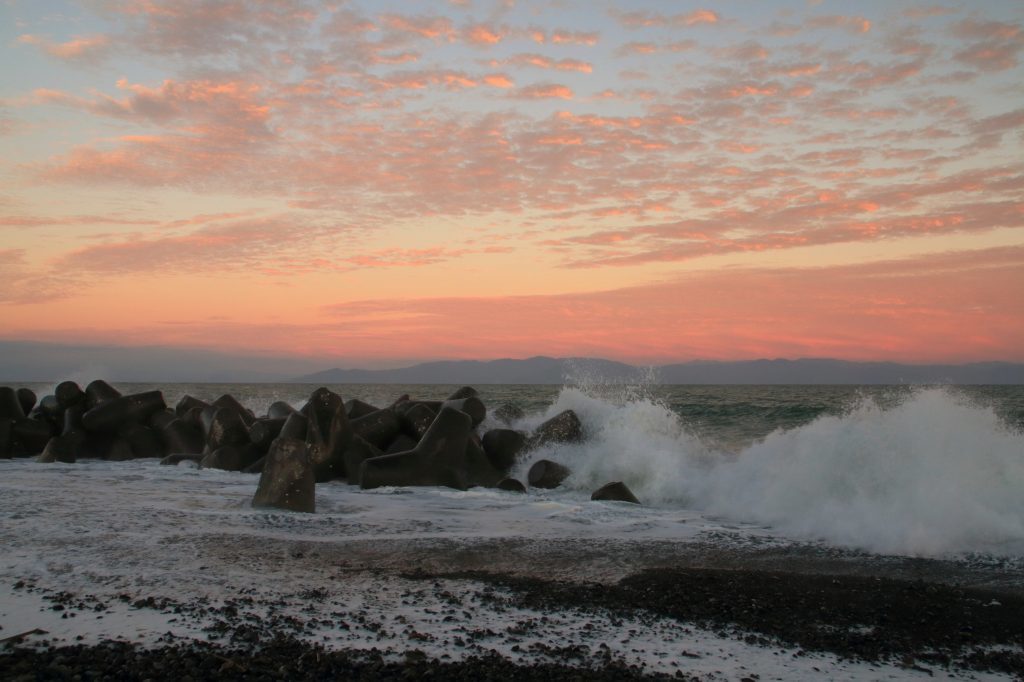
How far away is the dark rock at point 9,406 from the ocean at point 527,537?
3336 millimetres

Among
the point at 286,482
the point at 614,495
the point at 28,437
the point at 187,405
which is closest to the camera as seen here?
the point at 286,482

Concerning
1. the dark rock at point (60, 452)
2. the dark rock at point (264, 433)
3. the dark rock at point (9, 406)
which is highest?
the dark rock at point (9, 406)

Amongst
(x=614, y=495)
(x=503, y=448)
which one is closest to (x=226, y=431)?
(x=503, y=448)

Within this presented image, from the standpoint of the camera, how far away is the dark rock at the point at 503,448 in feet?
48.8

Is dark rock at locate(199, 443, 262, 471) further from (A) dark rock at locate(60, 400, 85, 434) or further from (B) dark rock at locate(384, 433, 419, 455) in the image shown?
Answer: (A) dark rock at locate(60, 400, 85, 434)

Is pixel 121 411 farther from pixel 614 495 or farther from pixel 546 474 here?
pixel 614 495

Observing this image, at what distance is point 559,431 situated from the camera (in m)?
16.2

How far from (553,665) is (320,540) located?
12.8 feet

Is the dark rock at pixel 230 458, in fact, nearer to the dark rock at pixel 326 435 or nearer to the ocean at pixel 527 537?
the ocean at pixel 527 537

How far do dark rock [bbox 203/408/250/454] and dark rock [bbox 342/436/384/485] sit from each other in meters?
2.10

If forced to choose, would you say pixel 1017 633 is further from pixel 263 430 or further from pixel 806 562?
pixel 263 430

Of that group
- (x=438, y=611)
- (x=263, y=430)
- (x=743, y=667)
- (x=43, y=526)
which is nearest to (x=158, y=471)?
(x=263, y=430)

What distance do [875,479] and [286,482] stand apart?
736 cm

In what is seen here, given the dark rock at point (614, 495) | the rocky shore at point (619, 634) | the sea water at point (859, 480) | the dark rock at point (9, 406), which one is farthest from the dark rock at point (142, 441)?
the rocky shore at point (619, 634)
